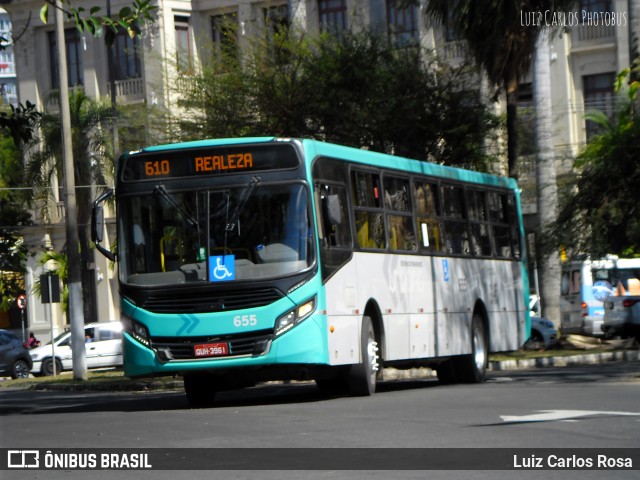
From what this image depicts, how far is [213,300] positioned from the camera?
16.8 meters

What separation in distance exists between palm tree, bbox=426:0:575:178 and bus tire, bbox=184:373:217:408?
11892mm

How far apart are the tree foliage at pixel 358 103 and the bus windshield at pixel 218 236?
15091mm

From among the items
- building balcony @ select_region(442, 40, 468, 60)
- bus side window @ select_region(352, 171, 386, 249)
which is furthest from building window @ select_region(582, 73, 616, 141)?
bus side window @ select_region(352, 171, 386, 249)

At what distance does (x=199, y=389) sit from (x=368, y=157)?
3889 millimetres

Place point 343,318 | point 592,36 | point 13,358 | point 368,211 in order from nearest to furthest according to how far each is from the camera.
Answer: point 343,318 < point 368,211 < point 13,358 < point 592,36

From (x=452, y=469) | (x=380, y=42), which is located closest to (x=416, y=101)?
(x=380, y=42)

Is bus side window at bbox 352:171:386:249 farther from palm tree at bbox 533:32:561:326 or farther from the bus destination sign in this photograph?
palm tree at bbox 533:32:561:326

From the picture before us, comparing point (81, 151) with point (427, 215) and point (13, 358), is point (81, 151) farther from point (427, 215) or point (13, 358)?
point (427, 215)

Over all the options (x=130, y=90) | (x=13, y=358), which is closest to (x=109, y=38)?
(x=13, y=358)

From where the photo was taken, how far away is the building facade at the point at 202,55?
46875 millimetres

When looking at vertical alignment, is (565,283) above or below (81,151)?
below

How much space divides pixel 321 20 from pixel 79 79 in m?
11.7

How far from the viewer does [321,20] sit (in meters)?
52.3

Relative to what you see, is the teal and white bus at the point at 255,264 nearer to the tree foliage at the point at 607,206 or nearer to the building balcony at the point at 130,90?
the tree foliage at the point at 607,206
